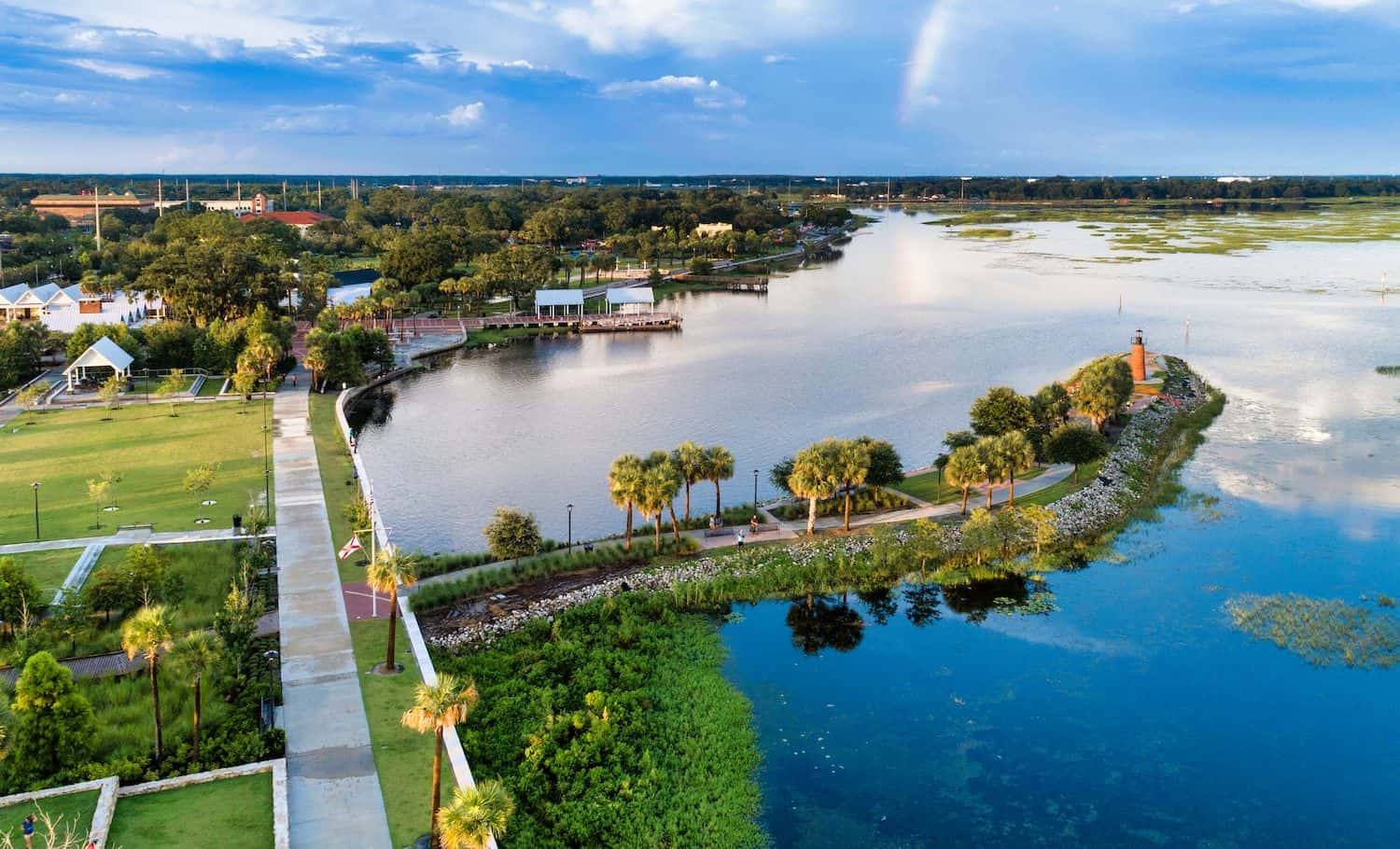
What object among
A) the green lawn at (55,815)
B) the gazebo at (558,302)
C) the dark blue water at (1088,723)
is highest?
the gazebo at (558,302)

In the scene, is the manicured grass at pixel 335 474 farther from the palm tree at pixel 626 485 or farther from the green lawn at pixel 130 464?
the palm tree at pixel 626 485

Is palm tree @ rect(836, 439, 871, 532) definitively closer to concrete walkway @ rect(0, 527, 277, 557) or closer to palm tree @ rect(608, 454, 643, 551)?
palm tree @ rect(608, 454, 643, 551)

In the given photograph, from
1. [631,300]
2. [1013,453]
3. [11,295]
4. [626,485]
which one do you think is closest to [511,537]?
[626,485]

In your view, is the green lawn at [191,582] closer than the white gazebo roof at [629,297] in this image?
Yes

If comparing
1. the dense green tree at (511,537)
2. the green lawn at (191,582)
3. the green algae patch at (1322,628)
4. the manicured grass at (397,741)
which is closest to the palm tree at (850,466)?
the dense green tree at (511,537)

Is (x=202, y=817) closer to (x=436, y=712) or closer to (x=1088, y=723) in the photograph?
(x=436, y=712)

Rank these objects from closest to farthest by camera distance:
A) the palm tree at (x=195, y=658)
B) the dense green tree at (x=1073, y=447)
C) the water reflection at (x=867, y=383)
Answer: the palm tree at (x=195, y=658), the dense green tree at (x=1073, y=447), the water reflection at (x=867, y=383)

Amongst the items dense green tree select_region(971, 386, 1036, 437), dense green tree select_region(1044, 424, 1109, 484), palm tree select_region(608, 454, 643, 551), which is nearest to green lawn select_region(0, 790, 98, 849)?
palm tree select_region(608, 454, 643, 551)
